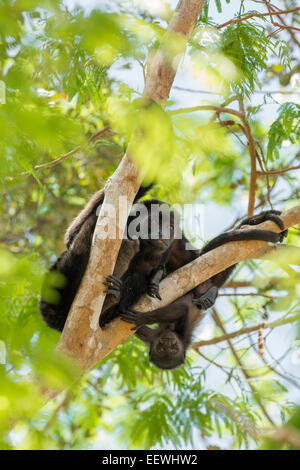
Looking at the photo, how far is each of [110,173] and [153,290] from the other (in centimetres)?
263

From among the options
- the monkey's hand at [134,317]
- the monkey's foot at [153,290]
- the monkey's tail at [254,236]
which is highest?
the monkey's tail at [254,236]

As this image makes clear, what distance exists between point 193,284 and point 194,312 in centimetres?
87

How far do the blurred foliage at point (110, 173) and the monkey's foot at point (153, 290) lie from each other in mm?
806

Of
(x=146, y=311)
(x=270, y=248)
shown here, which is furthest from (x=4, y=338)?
(x=270, y=248)

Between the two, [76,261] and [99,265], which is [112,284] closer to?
[99,265]

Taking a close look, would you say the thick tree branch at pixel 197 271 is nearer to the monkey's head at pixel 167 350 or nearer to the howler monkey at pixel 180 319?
the howler monkey at pixel 180 319

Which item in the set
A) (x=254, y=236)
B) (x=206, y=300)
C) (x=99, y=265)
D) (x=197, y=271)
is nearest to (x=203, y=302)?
(x=206, y=300)

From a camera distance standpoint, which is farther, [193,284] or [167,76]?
[193,284]

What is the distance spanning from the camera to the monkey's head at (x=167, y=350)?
4395 millimetres

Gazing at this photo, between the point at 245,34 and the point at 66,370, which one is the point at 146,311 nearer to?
the point at 245,34

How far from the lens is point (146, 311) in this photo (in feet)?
12.2

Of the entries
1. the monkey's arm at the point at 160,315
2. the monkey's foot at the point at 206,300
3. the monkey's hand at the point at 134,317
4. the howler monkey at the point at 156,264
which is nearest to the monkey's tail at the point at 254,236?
the howler monkey at the point at 156,264

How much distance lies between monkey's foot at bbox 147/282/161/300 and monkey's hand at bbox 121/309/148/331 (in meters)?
0.18

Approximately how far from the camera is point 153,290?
387cm
